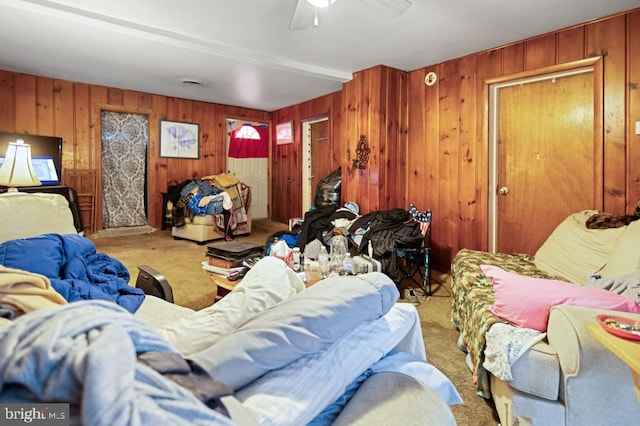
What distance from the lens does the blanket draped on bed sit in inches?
14.6

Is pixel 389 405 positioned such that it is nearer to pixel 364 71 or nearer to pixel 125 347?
pixel 125 347

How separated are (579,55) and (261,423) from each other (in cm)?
378

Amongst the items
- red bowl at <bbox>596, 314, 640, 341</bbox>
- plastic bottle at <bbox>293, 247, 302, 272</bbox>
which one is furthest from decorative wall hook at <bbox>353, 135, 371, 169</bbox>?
red bowl at <bbox>596, 314, 640, 341</bbox>

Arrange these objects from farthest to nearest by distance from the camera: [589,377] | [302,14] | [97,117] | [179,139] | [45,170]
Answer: [179,139] → [97,117] → [45,170] → [302,14] → [589,377]

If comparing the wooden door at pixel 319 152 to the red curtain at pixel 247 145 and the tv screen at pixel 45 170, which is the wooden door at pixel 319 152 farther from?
the tv screen at pixel 45 170

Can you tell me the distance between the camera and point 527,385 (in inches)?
52.8

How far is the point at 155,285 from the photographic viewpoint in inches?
83.7

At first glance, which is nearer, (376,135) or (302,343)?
(302,343)

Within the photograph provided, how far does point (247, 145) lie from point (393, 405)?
609cm

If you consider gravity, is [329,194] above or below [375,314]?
above

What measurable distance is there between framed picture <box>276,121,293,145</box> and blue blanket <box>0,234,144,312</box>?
5118 mm

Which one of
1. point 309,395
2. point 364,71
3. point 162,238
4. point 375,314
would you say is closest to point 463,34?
point 364,71

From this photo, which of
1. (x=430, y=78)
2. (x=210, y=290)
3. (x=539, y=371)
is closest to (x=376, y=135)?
(x=430, y=78)

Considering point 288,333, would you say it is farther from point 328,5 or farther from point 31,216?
point 328,5
